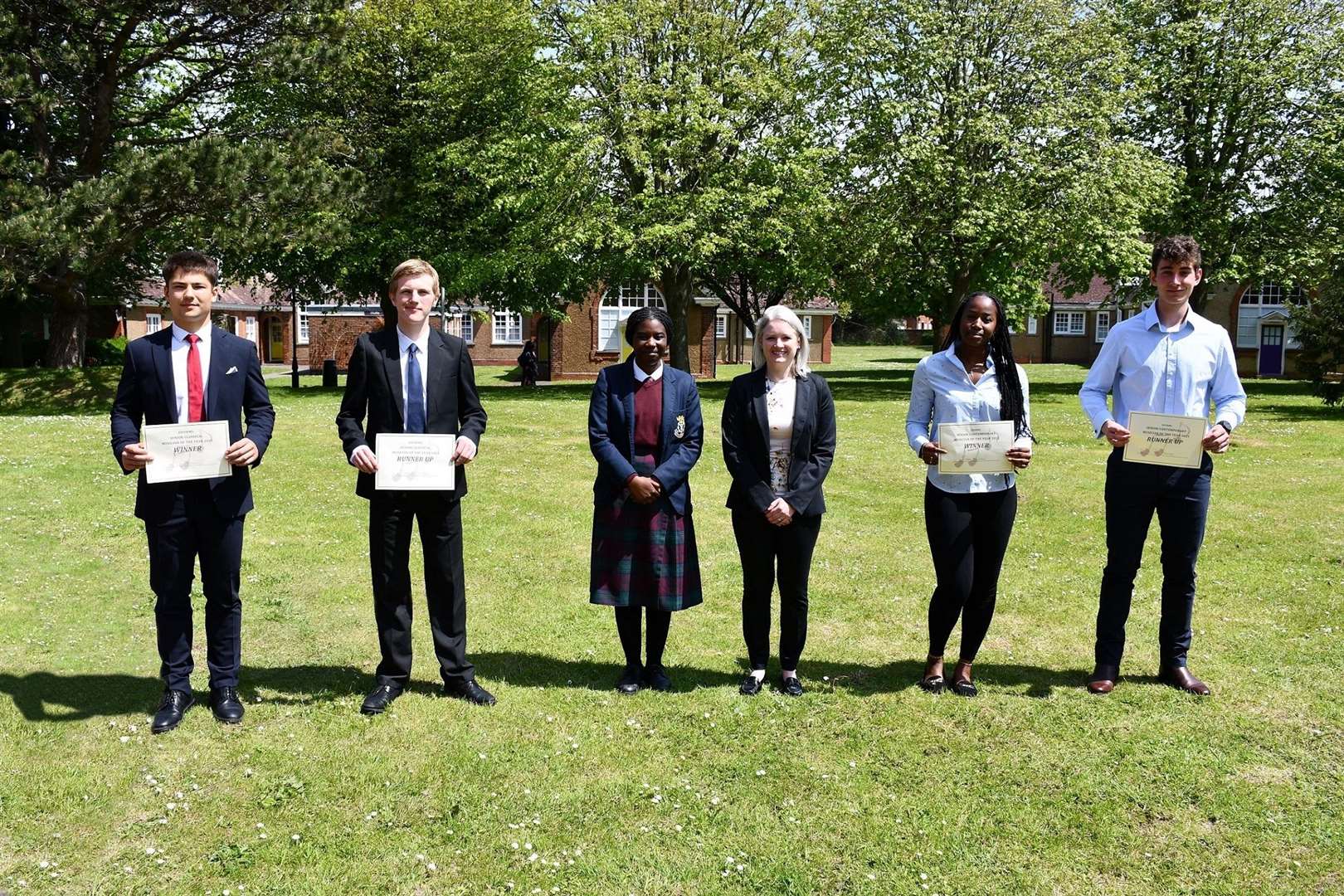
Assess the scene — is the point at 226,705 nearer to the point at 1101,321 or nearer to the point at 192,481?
the point at 192,481

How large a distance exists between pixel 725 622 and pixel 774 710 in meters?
1.99

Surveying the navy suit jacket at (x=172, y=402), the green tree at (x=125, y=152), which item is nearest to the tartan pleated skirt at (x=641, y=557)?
the navy suit jacket at (x=172, y=402)

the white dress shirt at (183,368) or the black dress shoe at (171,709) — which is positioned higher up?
the white dress shirt at (183,368)

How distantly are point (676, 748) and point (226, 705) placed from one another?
2481mm

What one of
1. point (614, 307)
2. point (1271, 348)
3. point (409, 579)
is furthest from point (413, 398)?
point (1271, 348)

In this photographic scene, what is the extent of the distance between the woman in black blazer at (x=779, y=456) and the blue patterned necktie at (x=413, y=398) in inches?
67.1

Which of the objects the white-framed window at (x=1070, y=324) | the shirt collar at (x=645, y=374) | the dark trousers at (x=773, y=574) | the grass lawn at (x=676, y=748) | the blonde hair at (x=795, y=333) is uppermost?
the white-framed window at (x=1070, y=324)

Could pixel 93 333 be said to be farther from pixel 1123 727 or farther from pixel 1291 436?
pixel 1123 727

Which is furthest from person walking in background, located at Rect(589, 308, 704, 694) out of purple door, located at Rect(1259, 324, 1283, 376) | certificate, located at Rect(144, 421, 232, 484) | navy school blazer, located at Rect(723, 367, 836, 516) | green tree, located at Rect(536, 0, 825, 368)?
purple door, located at Rect(1259, 324, 1283, 376)

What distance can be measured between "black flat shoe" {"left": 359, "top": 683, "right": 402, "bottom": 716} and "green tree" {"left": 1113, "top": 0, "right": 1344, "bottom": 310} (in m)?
31.2

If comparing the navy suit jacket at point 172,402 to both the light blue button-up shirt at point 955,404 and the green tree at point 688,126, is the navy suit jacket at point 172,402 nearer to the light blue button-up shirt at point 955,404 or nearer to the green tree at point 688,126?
the light blue button-up shirt at point 955,404

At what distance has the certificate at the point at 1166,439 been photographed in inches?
223

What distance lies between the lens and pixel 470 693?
19.4ft

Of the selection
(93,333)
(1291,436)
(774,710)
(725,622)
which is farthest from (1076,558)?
(93,333)
